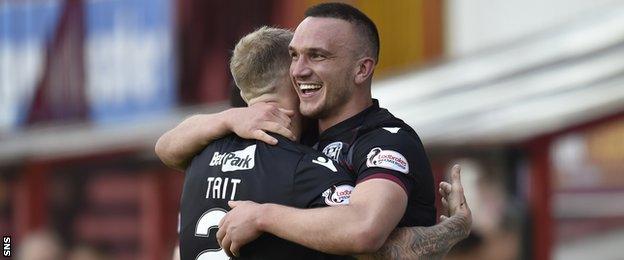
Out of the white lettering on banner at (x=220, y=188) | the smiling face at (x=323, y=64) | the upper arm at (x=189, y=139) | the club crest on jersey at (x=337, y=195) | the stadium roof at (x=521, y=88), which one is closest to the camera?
the club crest on jersey at (x=337, y=195)

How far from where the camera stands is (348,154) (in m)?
4.18

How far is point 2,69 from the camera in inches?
519

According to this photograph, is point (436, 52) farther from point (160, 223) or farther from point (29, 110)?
point (29, 110)

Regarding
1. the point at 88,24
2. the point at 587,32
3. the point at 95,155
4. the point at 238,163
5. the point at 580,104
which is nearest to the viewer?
the point at 238,163

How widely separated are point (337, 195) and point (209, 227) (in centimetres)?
42

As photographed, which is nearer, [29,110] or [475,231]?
[475,231]

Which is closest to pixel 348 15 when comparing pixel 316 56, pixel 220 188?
pixel 316 56

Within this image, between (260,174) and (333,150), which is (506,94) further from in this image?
(260,174)

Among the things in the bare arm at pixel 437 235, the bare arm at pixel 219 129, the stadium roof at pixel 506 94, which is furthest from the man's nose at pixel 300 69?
the stadium roof at pixel 506 94

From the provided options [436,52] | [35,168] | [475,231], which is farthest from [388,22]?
[475,231]

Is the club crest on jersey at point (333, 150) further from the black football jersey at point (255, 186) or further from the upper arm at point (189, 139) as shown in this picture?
the upper arm at point (189, 139)

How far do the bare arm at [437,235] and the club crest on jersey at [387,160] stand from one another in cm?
17

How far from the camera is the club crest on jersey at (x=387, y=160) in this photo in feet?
13.2

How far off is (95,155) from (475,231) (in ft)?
13.6
